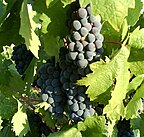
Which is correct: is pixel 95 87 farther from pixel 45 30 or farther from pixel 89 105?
pixel 45 30

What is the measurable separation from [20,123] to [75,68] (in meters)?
0.25

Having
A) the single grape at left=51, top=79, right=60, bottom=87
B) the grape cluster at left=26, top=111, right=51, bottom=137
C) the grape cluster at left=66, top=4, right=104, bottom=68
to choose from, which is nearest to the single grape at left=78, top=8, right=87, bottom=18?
the grape cluster at left=66, top=4, right=104, bottom=68

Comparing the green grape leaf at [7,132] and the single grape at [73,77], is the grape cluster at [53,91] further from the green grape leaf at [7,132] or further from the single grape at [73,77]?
the green grape leaf at [7,132]

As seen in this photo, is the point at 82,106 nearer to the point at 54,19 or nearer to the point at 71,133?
the point at 71,133

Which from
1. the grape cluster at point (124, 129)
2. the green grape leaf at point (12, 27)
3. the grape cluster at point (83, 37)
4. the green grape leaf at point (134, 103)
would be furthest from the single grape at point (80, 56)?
the grape cluster at point (124, 129)

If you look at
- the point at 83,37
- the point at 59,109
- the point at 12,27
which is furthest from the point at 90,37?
the point at 12,27

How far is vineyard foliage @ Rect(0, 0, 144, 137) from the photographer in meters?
1.08

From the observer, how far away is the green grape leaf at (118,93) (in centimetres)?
109

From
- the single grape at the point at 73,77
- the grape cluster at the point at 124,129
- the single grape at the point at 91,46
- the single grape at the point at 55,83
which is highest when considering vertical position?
the single grape at the point at 91,46

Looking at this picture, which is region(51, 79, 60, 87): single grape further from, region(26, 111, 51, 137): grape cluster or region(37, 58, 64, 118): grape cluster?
→ region(26, 111, 51, 137): grape cluster

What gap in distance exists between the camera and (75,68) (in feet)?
3.81

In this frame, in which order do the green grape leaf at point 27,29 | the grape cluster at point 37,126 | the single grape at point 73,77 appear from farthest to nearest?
the grape cluster at point 37,126 → the single grape at point 73,77 → the green grape leaf at point 27,29

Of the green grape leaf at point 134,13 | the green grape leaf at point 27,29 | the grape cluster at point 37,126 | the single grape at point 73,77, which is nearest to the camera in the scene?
the green grape leaf at point 27,29

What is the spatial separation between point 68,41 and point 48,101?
0.63ft
